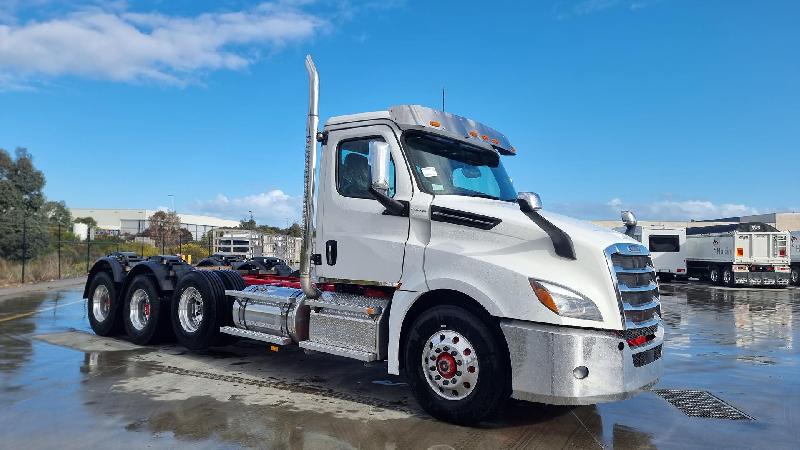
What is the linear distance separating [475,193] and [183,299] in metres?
4.69

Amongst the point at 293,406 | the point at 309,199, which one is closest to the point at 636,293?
the point at 293,406

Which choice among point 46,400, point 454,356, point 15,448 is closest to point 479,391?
point 454,356

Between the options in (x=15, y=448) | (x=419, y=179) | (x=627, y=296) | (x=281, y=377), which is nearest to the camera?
(x=15, y=448)

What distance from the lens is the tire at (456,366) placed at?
16.5ft

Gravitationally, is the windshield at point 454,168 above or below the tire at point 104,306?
above

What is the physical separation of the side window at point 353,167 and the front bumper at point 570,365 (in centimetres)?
226

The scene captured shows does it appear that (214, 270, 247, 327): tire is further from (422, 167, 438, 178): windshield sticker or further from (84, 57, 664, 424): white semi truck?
(422, 167, 438, 178): windshield sticker

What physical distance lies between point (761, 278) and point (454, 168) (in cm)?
2625

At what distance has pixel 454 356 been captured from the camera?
Result: 17.1 ft

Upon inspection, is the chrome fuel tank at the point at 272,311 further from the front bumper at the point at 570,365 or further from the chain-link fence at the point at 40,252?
the chain-link fence at the point at 40,252

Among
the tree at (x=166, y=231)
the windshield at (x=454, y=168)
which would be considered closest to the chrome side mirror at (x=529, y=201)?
the windshield at (x=454, y=168)

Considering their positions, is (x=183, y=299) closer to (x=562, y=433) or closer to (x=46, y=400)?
(x=46, y=400)

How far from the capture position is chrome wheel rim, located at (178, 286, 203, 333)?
8.33m

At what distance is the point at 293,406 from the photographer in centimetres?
579
